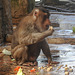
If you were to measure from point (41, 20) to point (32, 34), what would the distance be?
1.26ft

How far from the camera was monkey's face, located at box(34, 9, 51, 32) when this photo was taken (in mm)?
5477

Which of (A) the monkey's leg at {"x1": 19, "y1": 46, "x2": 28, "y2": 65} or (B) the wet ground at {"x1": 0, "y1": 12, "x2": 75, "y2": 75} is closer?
(B) the wet ground at {"x1": 0, "y1": 12, "x2": 75, "y2": 75}

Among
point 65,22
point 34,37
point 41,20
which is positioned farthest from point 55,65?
point 65,22

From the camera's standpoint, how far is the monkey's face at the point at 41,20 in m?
5.48

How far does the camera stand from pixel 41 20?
5527mm

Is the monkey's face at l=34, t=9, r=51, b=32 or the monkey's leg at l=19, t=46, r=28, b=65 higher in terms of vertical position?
the monkey's face at l=34, t=9, r=51, b=32

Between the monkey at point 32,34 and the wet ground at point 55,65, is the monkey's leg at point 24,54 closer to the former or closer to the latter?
the monkey at point 32,34

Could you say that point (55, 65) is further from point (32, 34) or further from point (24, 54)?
point (32, 34)

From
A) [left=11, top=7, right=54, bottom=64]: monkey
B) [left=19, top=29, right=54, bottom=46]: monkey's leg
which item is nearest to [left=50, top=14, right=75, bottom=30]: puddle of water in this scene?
[left=11, top=7, right=54, bottom=64]: monkey

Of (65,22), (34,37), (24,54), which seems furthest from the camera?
(65,22)

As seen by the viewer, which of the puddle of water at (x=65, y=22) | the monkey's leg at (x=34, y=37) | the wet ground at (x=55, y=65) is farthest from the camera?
the puddle of water at (x=65, y=22)

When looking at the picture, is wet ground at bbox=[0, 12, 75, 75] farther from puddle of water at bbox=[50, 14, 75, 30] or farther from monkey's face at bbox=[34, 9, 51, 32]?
puddle of water at bbox=[50, 14, 75, 30]

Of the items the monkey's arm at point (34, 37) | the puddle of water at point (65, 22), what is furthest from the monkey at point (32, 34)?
the puddle of water at point (65, 22)

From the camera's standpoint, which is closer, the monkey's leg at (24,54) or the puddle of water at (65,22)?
the monkey's leg at (24,54)
